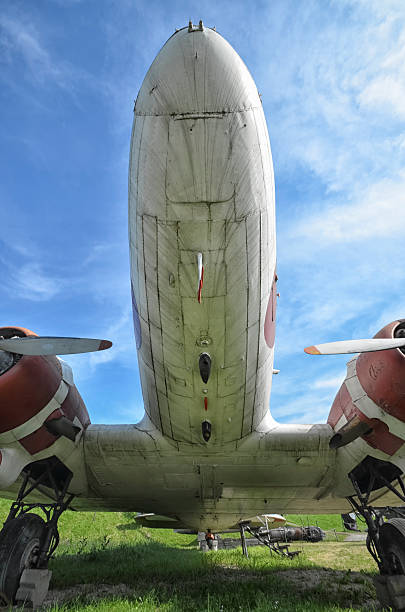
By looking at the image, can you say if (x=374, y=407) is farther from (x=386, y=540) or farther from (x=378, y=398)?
(x=386, y=540)

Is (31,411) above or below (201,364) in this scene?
below

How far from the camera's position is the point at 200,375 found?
16.1 ft

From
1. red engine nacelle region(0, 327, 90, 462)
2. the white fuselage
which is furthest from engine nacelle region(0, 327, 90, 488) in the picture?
the white fuselage

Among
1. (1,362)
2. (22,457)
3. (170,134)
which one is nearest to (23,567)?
(22,457)

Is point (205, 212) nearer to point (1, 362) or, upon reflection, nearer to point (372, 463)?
point (1, 362)

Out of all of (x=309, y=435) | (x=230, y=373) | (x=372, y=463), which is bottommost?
(x=372, y=463)

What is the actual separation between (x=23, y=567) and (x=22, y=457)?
1.43 meters

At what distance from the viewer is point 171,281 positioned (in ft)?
14.0

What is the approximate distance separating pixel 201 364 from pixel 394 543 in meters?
Result: 3.93

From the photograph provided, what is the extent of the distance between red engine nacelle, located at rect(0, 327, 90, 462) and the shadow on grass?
2209 millimetres

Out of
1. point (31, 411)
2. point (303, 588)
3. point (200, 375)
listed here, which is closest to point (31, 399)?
point (31, 411)

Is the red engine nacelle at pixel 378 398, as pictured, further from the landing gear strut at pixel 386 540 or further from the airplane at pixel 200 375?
the landing gear strut at pixel 386 540

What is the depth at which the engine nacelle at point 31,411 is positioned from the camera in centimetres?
539

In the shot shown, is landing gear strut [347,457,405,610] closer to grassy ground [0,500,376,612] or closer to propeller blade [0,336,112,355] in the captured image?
grassy ground [0,500,376,612]
